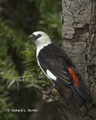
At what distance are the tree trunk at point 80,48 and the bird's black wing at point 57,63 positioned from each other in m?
0.08

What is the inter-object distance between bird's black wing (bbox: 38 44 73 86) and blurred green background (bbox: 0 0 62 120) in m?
0.13

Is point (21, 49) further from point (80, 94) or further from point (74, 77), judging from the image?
point (80, 94)

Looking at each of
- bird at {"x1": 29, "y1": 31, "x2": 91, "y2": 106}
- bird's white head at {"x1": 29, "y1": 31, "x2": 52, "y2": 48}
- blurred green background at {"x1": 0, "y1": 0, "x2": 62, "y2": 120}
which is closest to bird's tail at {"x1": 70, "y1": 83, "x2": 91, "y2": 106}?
bird at {"x1": 29, "y1": 31, "x2": 91, "y2": 106}

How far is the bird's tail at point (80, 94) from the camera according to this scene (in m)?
2.13

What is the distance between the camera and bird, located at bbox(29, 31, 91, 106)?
7.13ft

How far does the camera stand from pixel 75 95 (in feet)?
7.12

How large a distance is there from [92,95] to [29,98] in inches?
69.7

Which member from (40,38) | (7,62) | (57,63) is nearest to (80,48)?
(57,63)

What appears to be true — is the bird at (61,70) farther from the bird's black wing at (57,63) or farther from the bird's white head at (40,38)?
the bird's white head at (40,38)

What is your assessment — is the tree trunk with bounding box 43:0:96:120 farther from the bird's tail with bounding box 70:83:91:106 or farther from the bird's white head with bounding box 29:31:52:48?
the bird's white head with bounding box 29:31:52:48

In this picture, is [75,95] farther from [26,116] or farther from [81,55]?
[26,116]

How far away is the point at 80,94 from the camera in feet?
7.07

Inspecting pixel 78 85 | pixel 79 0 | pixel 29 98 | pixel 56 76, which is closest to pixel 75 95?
pixel 78 85

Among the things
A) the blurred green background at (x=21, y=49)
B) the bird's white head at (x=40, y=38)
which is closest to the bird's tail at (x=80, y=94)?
the blurred green background at (x=21, y=49)
